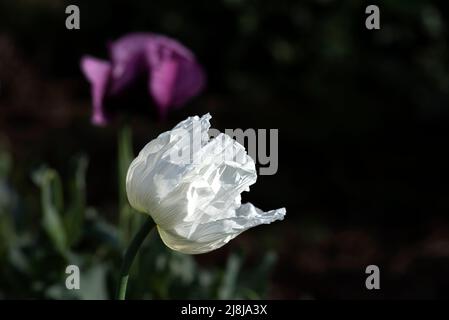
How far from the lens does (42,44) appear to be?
181 inches

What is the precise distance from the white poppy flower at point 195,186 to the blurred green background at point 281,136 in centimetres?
69

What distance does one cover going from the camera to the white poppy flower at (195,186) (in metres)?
1.07

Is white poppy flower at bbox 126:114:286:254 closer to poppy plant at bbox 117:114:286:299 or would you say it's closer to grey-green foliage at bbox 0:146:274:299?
poppy plant at bbox 117:114:286:299

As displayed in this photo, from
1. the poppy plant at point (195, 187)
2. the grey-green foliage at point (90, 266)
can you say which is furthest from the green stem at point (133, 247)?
the grey-green foliage at point (90, 266)

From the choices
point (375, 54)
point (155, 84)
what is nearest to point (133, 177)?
point (155, 84)

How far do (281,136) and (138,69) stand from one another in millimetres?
1911

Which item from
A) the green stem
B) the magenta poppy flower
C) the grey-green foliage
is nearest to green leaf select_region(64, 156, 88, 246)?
the grey-green foliage

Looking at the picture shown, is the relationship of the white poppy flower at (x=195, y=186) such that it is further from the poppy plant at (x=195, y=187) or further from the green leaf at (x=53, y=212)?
the green leaf at (x=53, y=212)

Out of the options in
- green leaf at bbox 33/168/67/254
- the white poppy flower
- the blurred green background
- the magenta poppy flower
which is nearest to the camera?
the white poppy flower

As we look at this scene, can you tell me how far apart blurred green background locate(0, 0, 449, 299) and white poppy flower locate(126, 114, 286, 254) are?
69cm

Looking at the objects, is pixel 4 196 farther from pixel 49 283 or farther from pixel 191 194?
pixel 191 194

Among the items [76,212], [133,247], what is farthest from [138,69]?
[133,247]

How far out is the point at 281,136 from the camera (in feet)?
11.7

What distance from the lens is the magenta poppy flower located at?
1.70m
